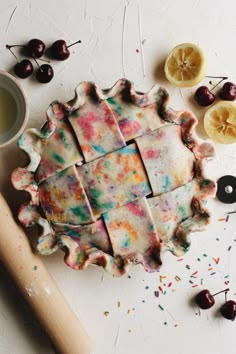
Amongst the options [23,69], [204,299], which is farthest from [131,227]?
[23,69]

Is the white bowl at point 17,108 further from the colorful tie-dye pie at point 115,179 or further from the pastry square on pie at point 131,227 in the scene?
the pastry square on pie at point 131,227

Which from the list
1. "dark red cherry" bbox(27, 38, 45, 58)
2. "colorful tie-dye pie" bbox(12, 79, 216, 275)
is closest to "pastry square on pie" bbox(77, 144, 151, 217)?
"colorful tie-dye pie" bbox(12, 79, 216, 275)

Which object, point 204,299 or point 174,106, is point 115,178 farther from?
point 204,299

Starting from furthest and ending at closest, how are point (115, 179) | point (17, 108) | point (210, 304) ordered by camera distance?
point (210, 304), point (17, 108), point (115, 179)

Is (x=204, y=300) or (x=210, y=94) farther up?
(x=210, y=94)

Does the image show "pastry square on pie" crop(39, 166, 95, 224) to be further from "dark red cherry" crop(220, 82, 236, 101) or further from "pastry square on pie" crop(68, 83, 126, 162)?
"dark red cherry" crop(220, 82, 236, 101)

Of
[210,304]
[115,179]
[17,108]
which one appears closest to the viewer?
[115,179]

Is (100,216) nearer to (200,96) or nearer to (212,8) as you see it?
(200,96)
